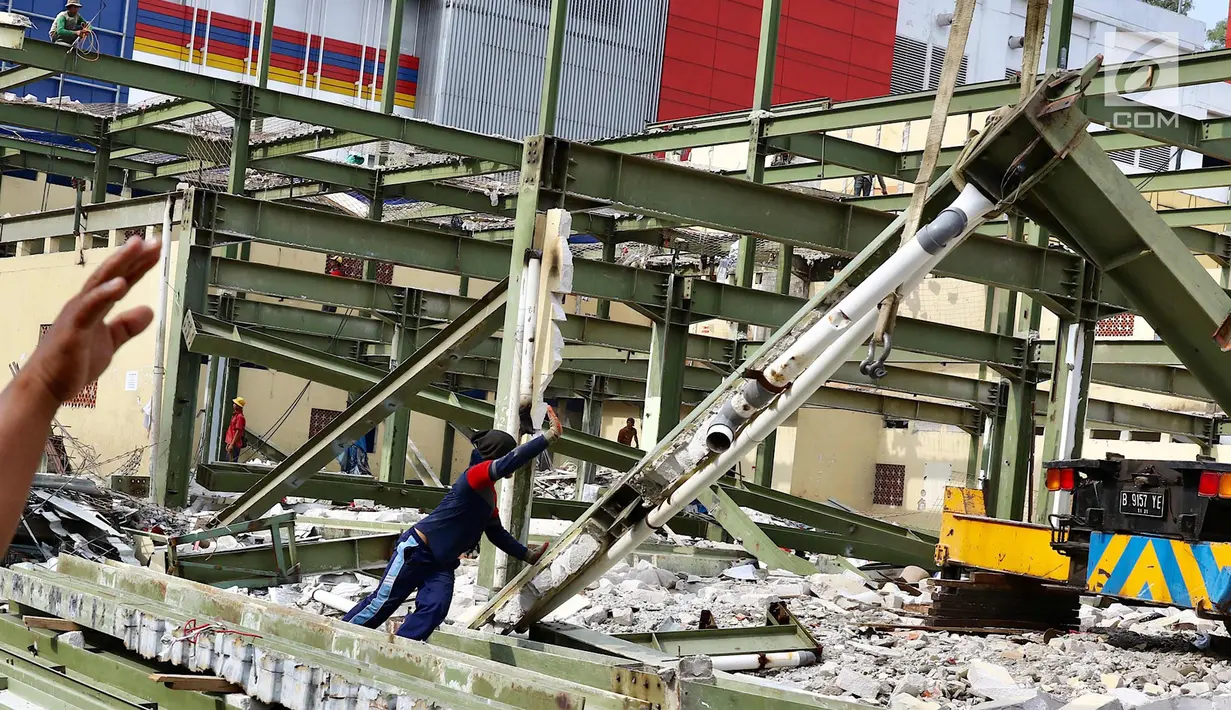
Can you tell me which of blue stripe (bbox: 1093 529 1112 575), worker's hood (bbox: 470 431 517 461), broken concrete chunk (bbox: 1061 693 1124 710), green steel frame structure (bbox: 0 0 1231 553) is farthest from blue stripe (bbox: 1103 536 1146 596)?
worker's hood (bbox: 470 431 517 461)

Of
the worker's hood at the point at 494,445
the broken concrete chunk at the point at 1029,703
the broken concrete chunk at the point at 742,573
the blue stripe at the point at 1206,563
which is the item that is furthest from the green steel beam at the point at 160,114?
the broken concrete chunk at the point at 1029,703

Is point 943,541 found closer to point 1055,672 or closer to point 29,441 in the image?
point 1055,672

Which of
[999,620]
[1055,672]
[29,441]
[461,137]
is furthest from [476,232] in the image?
[29,441]

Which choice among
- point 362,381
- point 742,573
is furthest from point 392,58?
point 742,573

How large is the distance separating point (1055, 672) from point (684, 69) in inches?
1290

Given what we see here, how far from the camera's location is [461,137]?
55.8 feet

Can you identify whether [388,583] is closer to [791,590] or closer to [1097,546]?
[1097,546]

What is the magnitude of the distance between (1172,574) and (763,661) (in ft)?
8.83

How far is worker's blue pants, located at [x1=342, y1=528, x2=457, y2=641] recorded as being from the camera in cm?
664

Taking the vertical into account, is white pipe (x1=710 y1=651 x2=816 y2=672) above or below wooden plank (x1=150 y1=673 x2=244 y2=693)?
below

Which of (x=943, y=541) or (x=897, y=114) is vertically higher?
(x=897, y=114)

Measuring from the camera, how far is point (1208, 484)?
797 centimetres

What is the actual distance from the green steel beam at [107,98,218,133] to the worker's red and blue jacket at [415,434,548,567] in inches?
441

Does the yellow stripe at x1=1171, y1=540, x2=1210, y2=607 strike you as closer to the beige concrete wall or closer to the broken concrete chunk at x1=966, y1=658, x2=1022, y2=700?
the broken concrete chunk at x1=966, y1=658, x2=1022, y2=700
